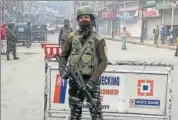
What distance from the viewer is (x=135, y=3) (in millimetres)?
59562

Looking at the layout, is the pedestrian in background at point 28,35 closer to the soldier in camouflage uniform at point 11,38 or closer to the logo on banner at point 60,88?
the soldier in camouflage uniform at point 11,38

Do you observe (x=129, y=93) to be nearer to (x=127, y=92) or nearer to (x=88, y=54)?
(x=127, y=92)

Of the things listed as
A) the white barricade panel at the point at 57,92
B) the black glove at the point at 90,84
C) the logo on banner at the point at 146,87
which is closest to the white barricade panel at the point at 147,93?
the logo on banner at the point at 146,87

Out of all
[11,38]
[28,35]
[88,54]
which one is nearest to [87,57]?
[88,54]

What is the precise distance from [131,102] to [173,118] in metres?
1.18

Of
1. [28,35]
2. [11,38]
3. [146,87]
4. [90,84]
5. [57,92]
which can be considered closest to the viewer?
[90,84]

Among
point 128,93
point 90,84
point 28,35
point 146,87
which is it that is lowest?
point 28,35

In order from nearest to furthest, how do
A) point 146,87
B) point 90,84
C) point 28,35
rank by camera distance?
point 90,84 < point 146,87 < point 28,35

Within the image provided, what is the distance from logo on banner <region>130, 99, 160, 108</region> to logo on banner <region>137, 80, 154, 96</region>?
0.12 metres

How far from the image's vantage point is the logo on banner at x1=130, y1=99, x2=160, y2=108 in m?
6.91

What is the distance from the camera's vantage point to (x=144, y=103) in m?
6.95

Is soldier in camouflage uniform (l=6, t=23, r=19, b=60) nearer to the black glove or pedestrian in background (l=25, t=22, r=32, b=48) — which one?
pedestrian in background (l=25, t=22, r=32, b=48)

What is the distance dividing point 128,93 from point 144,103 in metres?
0.30

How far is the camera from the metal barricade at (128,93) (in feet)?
22.4
